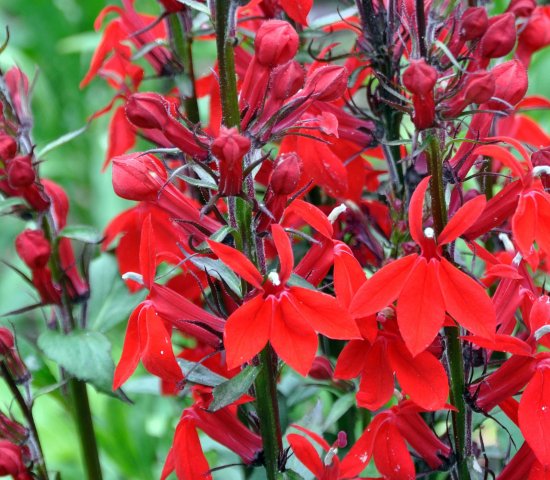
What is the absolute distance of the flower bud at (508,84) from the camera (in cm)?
80

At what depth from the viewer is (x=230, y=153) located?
2.27ft

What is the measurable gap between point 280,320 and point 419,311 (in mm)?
109

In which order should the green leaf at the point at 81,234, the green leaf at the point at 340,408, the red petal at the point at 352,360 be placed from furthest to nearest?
1. the green leaf at the point at 81,234
2. the green leaf at the point at 340,408
3. the red petal at the point at 352,360

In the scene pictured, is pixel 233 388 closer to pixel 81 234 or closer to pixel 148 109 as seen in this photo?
pixel 148 109

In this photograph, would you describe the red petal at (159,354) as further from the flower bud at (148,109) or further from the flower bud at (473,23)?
the flower bud at (473,23)

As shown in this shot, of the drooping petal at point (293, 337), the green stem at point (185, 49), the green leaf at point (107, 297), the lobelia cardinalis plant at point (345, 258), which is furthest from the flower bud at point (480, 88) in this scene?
the green leaf at point (107, 297)

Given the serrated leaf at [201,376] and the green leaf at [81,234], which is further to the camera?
the green leaf at [81,234]

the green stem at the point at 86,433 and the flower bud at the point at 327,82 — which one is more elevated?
the flower bud at the point at 327,82

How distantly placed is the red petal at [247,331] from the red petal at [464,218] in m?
0.16

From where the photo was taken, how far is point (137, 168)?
0.77m

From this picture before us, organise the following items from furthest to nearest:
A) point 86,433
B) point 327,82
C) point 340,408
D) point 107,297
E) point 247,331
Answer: point 107,297 → point 86,433 → point 340,408 → point 327,82 → point 247,331

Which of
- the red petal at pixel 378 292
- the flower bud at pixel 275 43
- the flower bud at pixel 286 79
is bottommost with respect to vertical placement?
the red petal at pixel 378 292

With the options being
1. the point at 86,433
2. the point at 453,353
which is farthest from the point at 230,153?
the point at 86,433

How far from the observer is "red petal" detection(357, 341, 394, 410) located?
2.54ft
